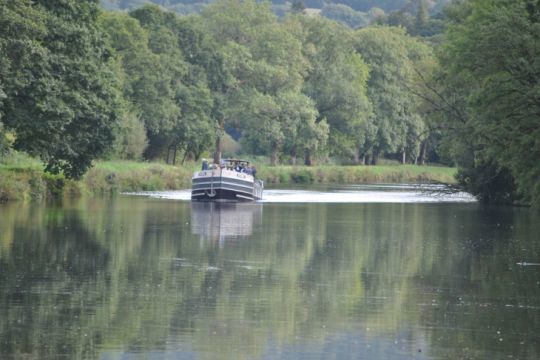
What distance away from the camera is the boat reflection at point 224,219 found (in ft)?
122

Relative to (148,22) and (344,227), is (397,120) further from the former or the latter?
(344,227)

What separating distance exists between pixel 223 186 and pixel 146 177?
9689 millimetres

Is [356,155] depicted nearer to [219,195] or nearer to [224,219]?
[219,195]

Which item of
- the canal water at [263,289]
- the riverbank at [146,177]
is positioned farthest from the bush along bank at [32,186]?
the canal water at [263,289]

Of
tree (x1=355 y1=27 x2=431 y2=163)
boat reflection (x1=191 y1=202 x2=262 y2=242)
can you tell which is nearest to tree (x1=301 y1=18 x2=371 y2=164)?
tree (x1=355 y1=27 x2=431 y2=163)

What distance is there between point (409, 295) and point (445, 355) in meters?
6.42

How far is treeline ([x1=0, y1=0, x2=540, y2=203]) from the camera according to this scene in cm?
4019

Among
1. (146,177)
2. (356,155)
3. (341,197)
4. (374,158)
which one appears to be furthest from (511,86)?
(374,158)

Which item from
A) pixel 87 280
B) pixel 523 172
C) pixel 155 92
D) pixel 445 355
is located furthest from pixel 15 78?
pixel 155 92

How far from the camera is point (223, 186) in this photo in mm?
62281

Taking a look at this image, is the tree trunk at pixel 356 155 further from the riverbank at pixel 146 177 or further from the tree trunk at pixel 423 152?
the tree trunk at pixel 423 152

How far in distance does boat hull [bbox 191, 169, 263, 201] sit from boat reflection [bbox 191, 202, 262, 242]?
1.17m

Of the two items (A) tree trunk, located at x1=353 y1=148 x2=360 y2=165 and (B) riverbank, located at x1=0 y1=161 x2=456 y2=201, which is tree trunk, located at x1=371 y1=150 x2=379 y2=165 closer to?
(A) tree trunk, located at x1=353 y1=148 x2=360 y2=165

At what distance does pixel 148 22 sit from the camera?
90.0 metres
